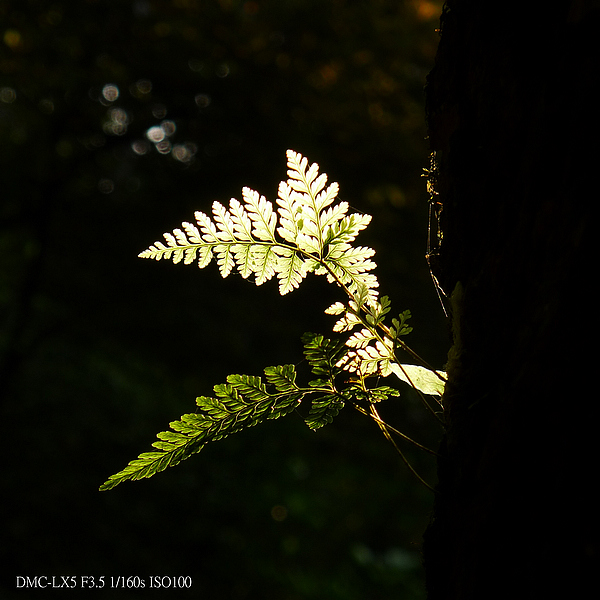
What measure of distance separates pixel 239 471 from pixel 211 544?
876 mm

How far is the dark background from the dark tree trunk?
5.22 meters

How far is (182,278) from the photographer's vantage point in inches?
265

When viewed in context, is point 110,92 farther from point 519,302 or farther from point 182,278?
point 519,302

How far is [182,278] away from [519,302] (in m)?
6.21

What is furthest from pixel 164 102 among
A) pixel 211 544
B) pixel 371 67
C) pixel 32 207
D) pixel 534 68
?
pixel 534 68

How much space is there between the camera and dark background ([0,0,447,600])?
5805mm

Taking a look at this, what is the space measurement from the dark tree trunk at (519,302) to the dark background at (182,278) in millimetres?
5222

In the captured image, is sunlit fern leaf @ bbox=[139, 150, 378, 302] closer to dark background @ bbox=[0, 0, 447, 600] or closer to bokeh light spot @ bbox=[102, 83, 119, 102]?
dark background @ bbox=[0, 0, 447, 600]

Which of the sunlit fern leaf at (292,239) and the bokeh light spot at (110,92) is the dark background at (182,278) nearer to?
the bokeh light spot at (110,92)

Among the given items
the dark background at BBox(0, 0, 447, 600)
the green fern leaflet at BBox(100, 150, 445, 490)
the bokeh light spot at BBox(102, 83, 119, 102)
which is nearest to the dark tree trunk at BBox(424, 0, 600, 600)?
the green fern leaflet at BBox(100, 150, 445, 490)

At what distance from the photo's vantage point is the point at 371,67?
611cm

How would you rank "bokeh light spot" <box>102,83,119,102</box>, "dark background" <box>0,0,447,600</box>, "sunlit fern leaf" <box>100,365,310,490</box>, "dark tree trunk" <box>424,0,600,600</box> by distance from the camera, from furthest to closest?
1. "bokeh light spot" <box>102,83,119,102</box>
2. "dark background" <box>0,0,447,600</box>
3. "sunlit fern leaf" <box>100,365,310,490</box>
4. "dark tree trunk" <box>424,0,600,600</box>

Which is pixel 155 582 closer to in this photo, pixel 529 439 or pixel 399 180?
pixel 399 180

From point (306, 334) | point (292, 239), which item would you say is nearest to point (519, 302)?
point (306, 334)
